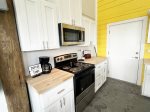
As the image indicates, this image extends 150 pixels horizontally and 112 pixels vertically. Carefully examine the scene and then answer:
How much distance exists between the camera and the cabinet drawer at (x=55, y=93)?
3.59 ft

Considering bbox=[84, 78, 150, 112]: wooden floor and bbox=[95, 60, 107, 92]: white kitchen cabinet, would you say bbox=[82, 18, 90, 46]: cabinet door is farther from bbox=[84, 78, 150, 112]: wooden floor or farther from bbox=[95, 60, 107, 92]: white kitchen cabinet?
bbox=[84, 78, 150, 112]: wooden floor

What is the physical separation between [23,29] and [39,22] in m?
0.28

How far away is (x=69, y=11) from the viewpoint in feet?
5.93

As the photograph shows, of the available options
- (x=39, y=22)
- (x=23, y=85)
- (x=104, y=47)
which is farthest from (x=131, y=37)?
(x=23, y=85)

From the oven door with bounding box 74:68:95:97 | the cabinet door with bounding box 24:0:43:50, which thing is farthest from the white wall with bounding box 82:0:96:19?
the oven door with bounding box 74:68:95:97

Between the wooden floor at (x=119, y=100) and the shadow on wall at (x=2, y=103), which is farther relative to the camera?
the wooden floor at (x=119, y=100)

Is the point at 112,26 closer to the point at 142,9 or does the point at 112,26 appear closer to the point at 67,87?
the point at 142,9

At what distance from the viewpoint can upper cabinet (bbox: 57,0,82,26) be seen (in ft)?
5.41

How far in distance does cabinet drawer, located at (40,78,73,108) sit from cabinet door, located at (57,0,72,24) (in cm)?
119

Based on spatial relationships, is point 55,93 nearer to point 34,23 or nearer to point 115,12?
point 34,23

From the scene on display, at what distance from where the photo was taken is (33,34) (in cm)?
129

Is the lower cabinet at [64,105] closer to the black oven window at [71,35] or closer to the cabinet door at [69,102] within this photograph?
the cabinet door at [69,102]

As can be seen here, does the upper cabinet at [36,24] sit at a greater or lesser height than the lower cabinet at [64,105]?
greater

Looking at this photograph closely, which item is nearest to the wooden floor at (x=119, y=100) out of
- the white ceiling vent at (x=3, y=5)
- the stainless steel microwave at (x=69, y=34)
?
the stainless steel microwave at (x=69, y=34)
